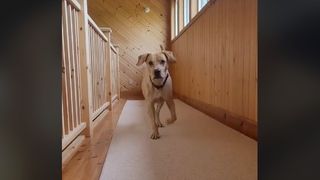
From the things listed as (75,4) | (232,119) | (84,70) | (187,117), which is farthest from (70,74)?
(187,117)

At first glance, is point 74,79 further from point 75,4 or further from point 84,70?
point 75,4

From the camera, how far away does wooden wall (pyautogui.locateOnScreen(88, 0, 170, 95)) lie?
682 cm

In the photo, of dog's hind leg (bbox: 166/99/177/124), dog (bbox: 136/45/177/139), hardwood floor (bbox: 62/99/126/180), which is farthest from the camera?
dog's hind leg (bbox: 166/99/177/124)

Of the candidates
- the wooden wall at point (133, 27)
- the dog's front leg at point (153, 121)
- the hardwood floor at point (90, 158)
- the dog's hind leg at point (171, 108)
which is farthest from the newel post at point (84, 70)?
the wooden wall at point (133, 27)

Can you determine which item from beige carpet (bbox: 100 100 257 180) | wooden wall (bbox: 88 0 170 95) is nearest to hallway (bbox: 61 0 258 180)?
beige carpet (bbox: 100 100 257 180)

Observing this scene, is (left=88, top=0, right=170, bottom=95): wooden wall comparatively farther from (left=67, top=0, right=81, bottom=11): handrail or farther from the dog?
(left=67, top=0, right=81, bottom=11): handrail

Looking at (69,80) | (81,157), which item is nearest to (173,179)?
(81,157)

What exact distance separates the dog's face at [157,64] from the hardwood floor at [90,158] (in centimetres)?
57

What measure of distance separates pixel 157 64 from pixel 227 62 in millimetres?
676

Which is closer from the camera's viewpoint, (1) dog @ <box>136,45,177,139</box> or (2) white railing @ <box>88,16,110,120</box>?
(1) dog @ <box>136,45,177,139</box>
